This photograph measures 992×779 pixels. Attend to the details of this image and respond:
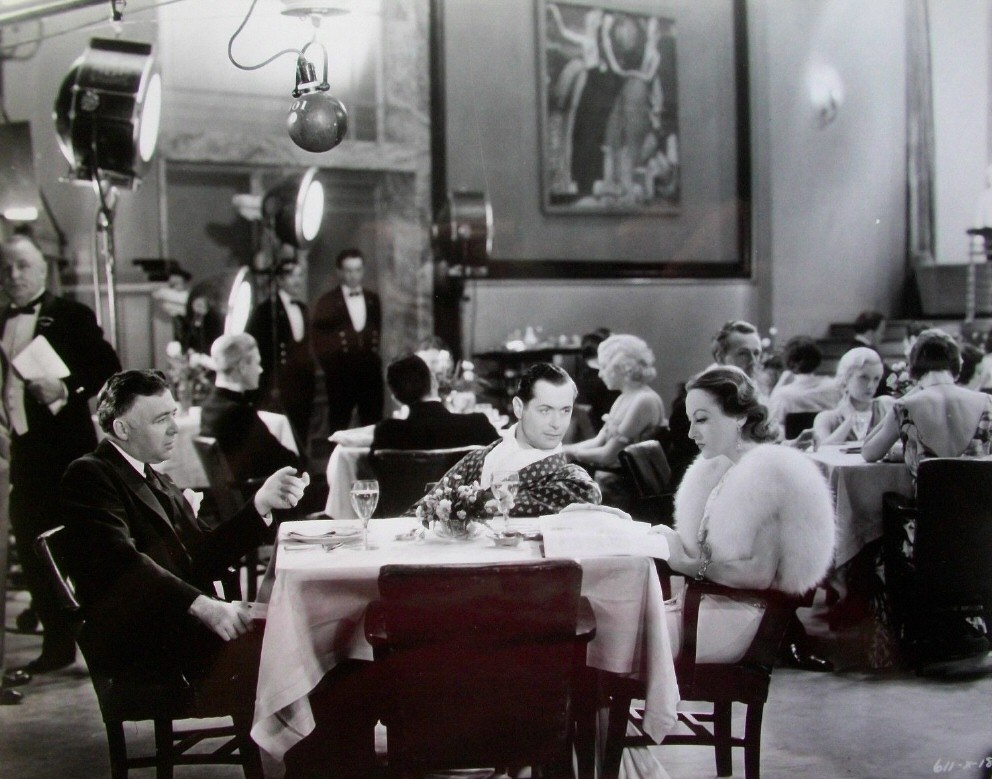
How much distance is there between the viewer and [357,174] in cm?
739

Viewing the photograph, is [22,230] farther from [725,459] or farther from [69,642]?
[725,459]

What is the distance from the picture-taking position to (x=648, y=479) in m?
3.20

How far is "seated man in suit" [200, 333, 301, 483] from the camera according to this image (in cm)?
406

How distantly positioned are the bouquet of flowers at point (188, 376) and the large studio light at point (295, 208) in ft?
2.70

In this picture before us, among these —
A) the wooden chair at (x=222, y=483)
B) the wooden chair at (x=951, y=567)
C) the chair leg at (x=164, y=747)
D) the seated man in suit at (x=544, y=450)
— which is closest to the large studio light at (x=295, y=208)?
the wooden chair at (x=222, y=483)

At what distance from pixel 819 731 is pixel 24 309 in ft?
9.21

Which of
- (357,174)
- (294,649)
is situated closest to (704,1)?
(357,174)

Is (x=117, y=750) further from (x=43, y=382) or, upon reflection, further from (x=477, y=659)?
(x=43, y=382)

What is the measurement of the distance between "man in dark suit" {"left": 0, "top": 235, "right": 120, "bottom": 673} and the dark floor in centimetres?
34

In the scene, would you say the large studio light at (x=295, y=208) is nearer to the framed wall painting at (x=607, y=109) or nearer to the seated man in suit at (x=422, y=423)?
the seated man in suit at (x=422, y=423)

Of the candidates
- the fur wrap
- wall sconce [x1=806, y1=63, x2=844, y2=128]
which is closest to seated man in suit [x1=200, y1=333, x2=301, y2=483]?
the fur wrap

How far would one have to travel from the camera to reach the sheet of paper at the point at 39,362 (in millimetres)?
3311

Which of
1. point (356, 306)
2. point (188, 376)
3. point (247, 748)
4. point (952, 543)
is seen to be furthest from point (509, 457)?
point (356, 306)

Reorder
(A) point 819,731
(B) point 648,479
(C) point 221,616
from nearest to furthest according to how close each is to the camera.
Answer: (C) point 221,616 < (A) point 819,731 < (B) point 648,479
